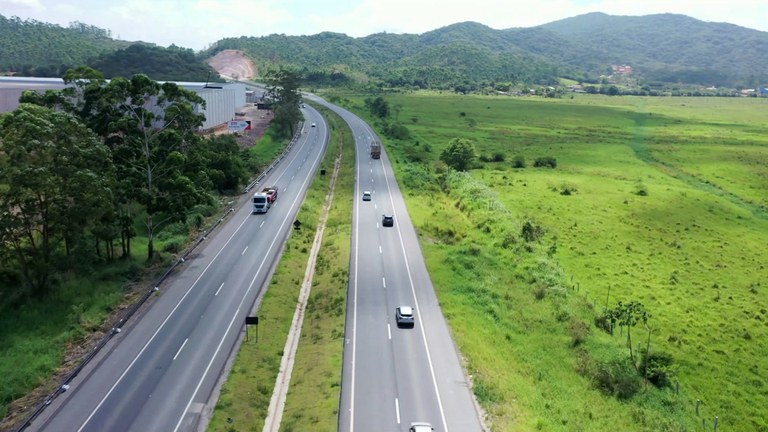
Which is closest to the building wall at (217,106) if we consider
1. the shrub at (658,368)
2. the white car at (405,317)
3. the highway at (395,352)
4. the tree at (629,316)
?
the highway at (395,352)

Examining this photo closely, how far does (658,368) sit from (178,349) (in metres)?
36.0

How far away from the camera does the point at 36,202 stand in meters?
45.6

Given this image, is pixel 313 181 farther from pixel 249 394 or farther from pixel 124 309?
pixel 249 394

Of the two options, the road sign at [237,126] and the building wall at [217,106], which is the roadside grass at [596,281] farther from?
the building wall at [217,106]

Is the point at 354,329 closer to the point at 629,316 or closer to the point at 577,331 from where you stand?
the point at 577,331

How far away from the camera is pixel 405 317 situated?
1704 inches

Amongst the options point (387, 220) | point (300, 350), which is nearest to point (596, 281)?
point (387, 220)

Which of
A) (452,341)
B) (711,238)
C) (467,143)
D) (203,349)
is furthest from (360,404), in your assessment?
(467,143)

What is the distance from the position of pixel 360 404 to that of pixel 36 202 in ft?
110

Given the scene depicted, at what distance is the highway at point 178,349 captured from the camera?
106 feet

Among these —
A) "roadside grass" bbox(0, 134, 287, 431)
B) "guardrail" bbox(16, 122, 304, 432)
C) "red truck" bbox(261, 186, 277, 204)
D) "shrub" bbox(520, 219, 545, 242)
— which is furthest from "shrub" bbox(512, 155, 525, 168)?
"roadside grass" bbox(0, 134, 287, 431)

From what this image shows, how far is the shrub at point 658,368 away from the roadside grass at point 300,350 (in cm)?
2305

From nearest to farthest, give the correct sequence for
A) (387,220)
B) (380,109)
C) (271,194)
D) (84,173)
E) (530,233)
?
(84,173)
(530,233)
(387,220)
(271,194)
(380,109)

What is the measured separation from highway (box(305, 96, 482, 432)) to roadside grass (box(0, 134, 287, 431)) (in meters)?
20.1
